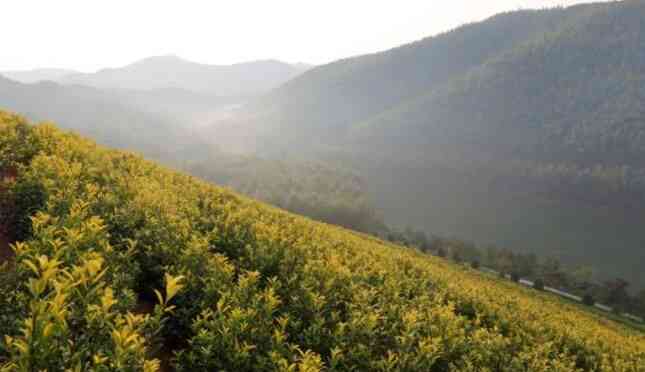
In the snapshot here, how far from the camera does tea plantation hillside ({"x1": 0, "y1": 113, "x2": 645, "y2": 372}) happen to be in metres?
4.15

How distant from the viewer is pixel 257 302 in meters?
6.05

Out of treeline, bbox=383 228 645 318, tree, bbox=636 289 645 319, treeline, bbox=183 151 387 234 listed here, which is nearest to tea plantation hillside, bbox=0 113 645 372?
tree, bbox=636 289 645 319

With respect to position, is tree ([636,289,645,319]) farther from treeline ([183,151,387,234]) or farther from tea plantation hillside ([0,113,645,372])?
tea plantation hillside ([0,113,645,372])

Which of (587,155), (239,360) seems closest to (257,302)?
(239,360)

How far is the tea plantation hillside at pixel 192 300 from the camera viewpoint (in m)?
4.15

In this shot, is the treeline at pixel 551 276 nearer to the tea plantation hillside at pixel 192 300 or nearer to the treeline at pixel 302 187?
the treeline at pixel 302 187

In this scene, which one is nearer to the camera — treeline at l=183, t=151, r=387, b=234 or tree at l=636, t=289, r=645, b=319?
tree at l=636, t=289, r=645, b=319

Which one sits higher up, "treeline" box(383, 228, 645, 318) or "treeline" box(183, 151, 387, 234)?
"treeline" box(183, 151, 387, 234)

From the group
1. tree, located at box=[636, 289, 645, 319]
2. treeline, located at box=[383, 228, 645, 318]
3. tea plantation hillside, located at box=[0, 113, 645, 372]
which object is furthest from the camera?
treeline, located at box=[383, 228, 645, 318]

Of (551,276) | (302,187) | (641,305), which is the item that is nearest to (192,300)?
(641,305)

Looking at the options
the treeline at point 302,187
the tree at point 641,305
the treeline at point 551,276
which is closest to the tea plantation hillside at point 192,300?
the tree at point 641,305

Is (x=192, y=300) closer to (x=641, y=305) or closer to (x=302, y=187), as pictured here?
(x=641, y=305)

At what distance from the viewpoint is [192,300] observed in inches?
251

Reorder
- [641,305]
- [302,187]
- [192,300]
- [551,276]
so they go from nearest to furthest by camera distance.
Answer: [192,300] < [641,305] < [551,276] < [302,187]
